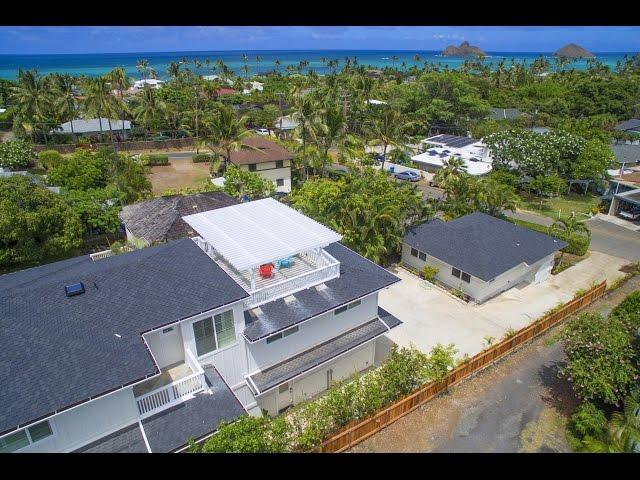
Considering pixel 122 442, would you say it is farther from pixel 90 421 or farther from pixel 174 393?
pixel 174 393

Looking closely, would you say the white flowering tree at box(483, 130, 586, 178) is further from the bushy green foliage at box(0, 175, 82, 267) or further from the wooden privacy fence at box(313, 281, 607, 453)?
the bushy green foliage at box(0, 175, 82, 267)

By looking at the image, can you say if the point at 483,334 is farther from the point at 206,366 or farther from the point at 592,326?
the point at 206,366

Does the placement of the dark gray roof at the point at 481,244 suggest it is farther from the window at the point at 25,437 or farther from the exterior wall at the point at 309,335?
the window at the point at 25,437

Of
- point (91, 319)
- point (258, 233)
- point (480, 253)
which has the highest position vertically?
point (258, 233)

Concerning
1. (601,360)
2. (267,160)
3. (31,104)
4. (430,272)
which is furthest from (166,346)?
(31,104)

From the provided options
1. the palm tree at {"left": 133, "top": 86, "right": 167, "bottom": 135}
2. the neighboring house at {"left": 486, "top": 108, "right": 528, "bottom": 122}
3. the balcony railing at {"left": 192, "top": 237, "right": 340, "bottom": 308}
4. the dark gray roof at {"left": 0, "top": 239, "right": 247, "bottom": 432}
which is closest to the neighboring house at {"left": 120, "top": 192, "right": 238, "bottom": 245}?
the balcony railing at {"left": 192, "top": 237, "right": 340, "bottom": 308}
